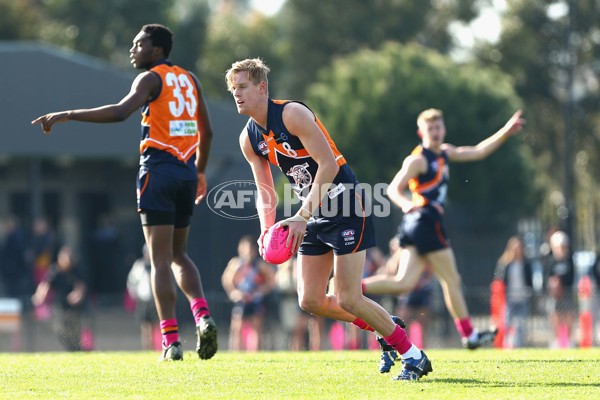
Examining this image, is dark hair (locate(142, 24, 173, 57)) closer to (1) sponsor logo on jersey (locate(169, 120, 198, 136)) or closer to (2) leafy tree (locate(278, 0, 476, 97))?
(1) sponsor logo on jersey (locate(169, 120, 198, 136))

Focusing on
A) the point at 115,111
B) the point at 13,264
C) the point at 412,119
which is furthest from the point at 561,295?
the point at 412,119

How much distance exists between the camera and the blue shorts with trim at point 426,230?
12.0 meters

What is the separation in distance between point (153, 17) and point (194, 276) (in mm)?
42471

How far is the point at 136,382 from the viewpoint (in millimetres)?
8102

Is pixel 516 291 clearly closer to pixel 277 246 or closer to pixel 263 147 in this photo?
pixel 263 147

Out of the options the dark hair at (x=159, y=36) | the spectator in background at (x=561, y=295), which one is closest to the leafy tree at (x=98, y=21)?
the spectator in background at (x=561, y=295)

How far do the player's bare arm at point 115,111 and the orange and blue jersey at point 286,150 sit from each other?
1.25 m

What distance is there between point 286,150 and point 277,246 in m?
0.70

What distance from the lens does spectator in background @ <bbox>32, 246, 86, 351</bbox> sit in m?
19.1

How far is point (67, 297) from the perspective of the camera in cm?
1934

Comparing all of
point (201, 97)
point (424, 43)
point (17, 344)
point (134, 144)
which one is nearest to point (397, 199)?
point (201, 97)

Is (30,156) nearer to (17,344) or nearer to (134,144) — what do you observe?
(134,144)

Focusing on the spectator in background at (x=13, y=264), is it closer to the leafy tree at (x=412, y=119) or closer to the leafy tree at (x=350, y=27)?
the leafy tree at (x=412, y=119)

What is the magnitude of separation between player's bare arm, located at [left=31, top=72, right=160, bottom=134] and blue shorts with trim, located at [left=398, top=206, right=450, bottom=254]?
3677 millimetres
